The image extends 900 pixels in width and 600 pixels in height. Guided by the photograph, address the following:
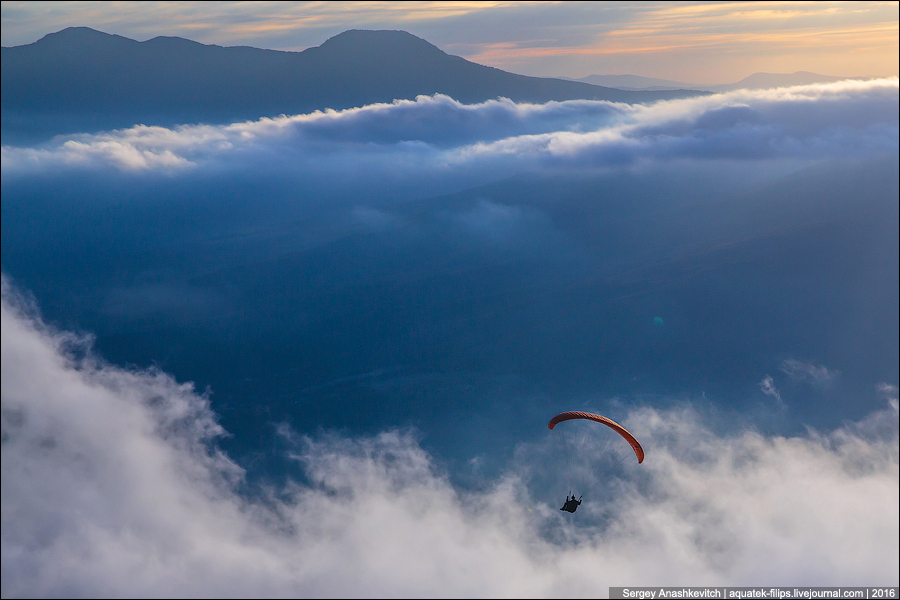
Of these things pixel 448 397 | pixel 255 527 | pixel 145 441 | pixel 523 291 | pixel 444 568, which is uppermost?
pixel 523 291

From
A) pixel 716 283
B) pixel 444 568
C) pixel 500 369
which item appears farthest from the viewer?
pixel 716 283

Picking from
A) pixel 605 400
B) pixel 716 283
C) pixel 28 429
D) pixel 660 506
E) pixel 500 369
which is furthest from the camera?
pixel 716 283

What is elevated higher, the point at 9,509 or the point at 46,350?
the point at 46,350

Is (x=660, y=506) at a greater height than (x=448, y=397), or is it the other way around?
(x=448, y=397)

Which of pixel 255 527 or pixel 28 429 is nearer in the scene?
pixel 255 527

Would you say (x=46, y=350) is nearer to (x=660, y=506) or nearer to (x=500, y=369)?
(x=500, y=369)

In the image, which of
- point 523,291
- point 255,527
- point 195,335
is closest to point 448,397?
point 255,527

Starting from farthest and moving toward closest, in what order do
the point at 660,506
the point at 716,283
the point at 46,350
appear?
the point at 716,283 → the point at 46,350 → the point at 660,506

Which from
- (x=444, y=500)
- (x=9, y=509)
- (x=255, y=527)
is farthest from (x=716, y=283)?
(x=9, y=509)

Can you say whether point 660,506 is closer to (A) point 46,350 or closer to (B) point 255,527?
(B) point 255,527
